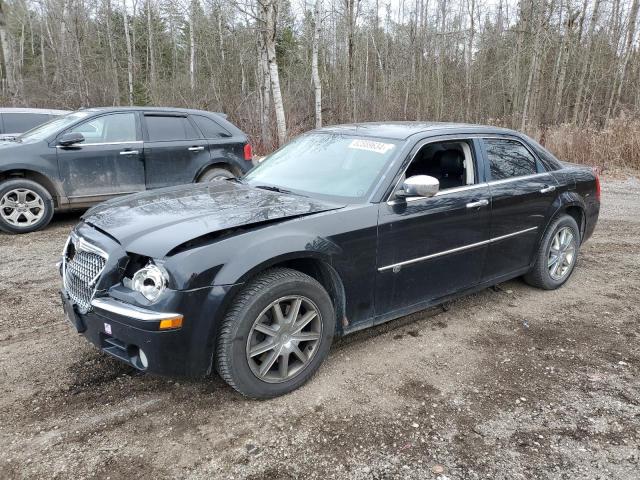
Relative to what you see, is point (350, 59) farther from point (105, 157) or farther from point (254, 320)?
point (254, 320)

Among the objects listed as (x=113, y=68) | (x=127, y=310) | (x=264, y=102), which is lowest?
(x=127, y=310)

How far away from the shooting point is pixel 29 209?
6.97 m

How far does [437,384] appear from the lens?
334 centimetres

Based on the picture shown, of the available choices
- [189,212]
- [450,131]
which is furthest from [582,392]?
[189,212]

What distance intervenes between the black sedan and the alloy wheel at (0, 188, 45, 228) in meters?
4.08

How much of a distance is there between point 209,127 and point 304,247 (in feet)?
19.2

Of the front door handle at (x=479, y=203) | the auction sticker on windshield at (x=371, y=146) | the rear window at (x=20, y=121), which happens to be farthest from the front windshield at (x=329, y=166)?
the rear window at (x=20, y=121)

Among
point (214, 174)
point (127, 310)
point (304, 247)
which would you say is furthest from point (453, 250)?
point (214, 174)

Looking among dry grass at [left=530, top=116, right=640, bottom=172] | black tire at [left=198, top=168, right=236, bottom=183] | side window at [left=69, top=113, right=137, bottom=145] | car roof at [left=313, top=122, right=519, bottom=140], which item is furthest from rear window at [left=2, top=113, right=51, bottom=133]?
dry grass at [left=530, top=116, right=640, bottom=172]

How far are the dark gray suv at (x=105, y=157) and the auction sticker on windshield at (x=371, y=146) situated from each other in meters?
4.64

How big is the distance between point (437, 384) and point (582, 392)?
94 centimetres

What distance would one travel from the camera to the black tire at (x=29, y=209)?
22.3ft

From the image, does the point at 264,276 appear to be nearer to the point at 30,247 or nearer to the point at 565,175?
the point at 565,175

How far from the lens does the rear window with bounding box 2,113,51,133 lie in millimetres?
9391
